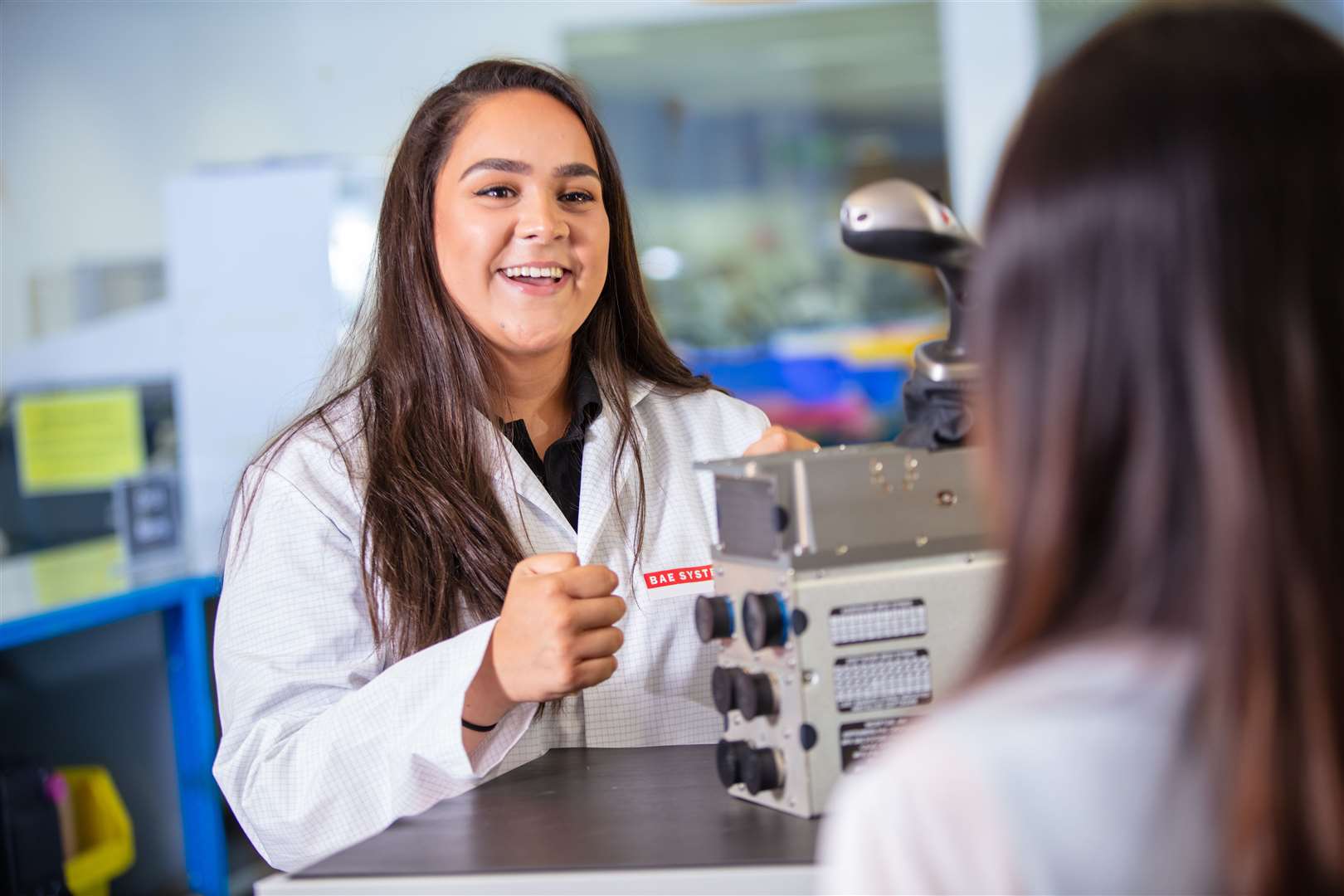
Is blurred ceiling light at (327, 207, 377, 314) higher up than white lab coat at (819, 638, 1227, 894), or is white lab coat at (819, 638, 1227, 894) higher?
blurred ceiling light at (327, 207, 377, 314)

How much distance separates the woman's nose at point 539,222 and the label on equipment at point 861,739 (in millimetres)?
759

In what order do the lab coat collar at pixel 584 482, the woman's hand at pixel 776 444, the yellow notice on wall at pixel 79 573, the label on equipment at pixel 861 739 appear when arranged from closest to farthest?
the label on equipment at pixel 861 739 → the woman's hand at pixel 776 444 → the lab coat collar at pixel 584 482 → the yellow notice on wall at pixel 79 573

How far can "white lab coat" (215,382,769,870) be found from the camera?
116 cm

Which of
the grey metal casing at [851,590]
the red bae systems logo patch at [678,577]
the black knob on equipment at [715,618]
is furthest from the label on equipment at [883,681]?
the red bae systems logo patch at [678,577]

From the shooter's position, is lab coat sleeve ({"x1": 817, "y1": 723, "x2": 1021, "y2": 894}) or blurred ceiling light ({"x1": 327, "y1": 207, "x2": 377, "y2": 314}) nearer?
lab coat sleeve ({"x1": 817, "y1": 723, "x2": 1021, "y2": 894})

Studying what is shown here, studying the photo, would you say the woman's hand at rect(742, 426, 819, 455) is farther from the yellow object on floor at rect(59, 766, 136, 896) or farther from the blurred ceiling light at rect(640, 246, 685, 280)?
the blurred ceiling light at rect(640, 246, 685, 280)

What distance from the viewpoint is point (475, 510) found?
1.42 meters

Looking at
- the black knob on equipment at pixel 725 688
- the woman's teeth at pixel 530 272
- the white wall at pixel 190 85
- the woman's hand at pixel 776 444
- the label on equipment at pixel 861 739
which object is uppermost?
the white wall at pixel 190 85

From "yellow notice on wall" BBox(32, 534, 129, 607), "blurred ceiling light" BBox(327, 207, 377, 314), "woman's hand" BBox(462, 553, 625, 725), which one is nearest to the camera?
"woman's hand" BBox(462, 553, 625, 725)

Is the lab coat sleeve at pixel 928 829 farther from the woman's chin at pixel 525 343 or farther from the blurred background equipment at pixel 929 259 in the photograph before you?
the woman's chin at pixel 525 343

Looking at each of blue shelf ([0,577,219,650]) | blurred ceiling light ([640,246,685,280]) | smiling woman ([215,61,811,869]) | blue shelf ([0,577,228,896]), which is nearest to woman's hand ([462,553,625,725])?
smiling woman ([215,61,811,869])

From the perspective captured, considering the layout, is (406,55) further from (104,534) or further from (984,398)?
(984,398)

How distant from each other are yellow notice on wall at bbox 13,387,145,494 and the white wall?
0.74 meters

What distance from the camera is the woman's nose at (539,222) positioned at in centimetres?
152
